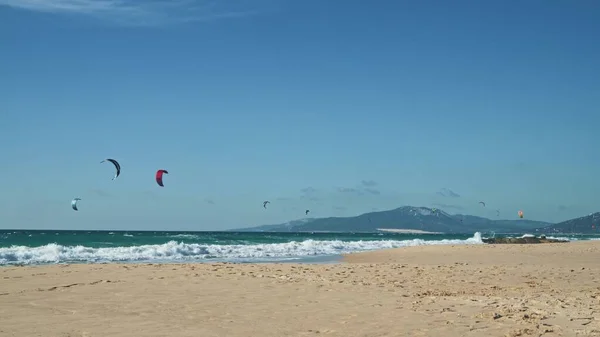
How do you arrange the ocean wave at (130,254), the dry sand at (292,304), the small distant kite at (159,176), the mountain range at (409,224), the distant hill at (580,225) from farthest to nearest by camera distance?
the mountain range at (409,224) < the distant hill at (580,225) < the ocean wave at (130,254) < the small distant kite at (159,176) < the dry sand at (292,304)

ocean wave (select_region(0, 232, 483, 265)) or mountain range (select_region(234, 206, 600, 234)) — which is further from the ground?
mountain range (select_region(234, 206, 600, 234))

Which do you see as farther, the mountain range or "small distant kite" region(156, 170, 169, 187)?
the mountain range

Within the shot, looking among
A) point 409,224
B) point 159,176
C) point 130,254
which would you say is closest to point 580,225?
point 409,224

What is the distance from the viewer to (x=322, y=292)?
10211 mm

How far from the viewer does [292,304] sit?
8836 mm

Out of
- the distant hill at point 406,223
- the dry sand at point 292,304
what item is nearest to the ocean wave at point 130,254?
the dry sand at point 292,304

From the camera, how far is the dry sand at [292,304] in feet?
22.6

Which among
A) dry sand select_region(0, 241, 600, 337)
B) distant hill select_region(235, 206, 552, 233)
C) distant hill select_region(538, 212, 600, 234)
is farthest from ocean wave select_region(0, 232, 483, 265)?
distant hill select_region(235, 206, 552, 233)

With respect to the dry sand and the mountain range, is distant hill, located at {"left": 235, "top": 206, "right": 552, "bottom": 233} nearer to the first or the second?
the mountain range

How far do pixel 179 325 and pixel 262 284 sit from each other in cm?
429

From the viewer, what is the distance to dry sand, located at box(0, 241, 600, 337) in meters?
6.89

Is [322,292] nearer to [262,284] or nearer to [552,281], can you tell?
[262,284]

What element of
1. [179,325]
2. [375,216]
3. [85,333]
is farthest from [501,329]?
[375,216]

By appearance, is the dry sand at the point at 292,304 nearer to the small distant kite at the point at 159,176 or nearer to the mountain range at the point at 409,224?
the small distant kite at the point at 159,176
